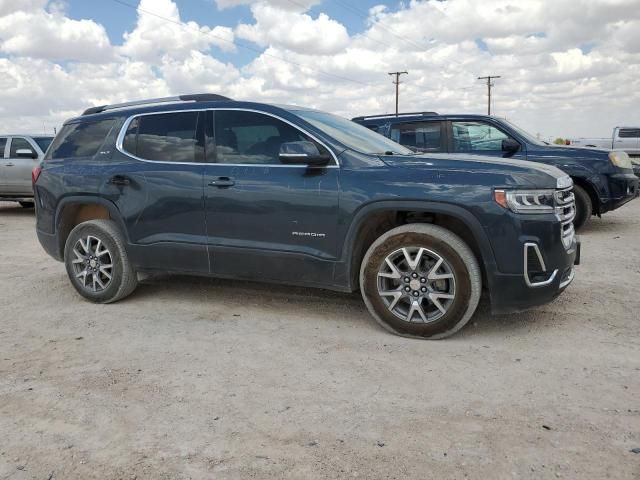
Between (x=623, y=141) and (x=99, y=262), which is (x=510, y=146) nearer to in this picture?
(x=99, y=262)

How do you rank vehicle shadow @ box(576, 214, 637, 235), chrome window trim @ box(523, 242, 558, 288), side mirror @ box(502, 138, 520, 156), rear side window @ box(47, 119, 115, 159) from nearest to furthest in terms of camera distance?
1. chrome window trim @ box(523, 242, 558, 288)
2. rear side window @ box(47, 119, 115, 159)
3. side mirror @ box(502, 138, 520, 156)
4. vehicle shadow @ box(576, 214, 637, 235)

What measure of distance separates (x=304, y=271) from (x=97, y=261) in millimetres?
2074

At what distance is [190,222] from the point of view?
4.88 meters

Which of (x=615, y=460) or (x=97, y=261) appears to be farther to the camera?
(x=97, y=261)

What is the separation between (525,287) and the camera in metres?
3.97

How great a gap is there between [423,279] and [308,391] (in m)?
1.25

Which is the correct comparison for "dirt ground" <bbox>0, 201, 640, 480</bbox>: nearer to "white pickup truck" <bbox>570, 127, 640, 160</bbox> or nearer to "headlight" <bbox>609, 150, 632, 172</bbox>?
"headlight" <bbox>609, 150, 632, 172</bbox>

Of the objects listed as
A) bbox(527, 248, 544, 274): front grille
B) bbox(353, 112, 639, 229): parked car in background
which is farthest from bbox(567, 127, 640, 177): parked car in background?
bbox(527, 248, 544, 274): front grille

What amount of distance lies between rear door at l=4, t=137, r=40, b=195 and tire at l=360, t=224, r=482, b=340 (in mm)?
10881

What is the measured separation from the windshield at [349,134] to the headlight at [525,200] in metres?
1.09

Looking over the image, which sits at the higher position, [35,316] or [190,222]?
[190,222]

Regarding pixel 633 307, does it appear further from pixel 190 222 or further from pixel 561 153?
pixel 561 153

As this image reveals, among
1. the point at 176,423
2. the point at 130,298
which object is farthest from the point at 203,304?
the point at 176,423

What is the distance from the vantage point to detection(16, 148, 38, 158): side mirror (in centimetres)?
1235
